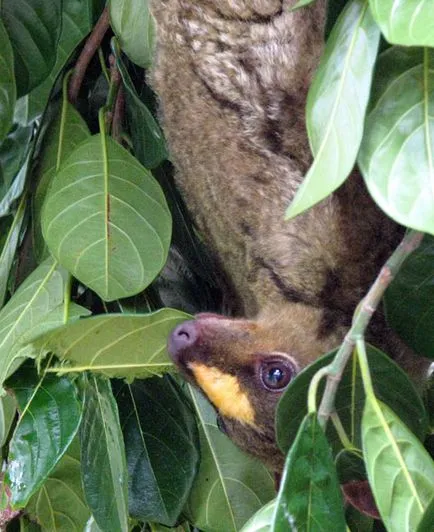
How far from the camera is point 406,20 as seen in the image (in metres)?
1.01

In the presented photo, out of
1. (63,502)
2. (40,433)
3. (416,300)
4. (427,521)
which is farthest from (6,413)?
(427,521)

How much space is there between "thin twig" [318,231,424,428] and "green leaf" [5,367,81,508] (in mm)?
499

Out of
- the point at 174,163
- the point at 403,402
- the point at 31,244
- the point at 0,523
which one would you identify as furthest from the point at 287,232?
the point at 0,523

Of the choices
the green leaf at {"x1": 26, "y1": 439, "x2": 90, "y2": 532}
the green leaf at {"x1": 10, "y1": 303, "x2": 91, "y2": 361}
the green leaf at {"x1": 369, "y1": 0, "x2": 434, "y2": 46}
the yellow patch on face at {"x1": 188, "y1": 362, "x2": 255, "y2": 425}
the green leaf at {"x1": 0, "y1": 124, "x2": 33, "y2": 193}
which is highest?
the green leaf at {"x1": 369, "y1": 0, "x2": 434, "y2": 46}

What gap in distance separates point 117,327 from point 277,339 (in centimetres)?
29

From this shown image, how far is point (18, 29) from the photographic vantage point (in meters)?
1.74

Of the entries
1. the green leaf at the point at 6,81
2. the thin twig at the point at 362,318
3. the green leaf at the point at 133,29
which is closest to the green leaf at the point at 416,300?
the thin twig at the point at 362,318

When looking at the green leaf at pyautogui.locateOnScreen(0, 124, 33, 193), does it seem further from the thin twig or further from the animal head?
the thin twig

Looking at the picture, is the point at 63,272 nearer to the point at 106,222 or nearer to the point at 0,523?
the point at 106,222

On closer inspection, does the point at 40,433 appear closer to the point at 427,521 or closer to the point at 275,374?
the point at 275,374

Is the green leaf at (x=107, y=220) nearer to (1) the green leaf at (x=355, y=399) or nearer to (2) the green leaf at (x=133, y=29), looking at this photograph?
(2) the green leaf at (x=133, y=29)

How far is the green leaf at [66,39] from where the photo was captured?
183cm

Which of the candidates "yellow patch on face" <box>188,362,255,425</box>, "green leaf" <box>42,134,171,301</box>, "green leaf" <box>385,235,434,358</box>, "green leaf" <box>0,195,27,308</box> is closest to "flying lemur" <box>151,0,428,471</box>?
"yellow patch on face" <box>188,362,255,425</box>

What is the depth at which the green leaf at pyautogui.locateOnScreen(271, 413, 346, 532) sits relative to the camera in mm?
1106
